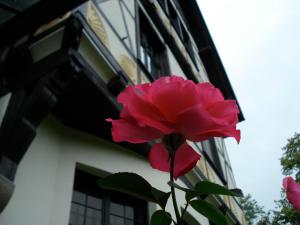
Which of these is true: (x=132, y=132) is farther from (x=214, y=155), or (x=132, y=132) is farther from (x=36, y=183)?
(x=214, y=155)

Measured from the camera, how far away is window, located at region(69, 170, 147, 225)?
3.37m

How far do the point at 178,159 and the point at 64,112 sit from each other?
10.1 ft

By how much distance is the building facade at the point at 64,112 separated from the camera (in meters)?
2.62

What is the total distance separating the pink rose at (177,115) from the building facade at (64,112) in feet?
6.76

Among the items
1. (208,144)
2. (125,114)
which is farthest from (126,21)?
(125,114)

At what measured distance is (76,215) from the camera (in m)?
3.31

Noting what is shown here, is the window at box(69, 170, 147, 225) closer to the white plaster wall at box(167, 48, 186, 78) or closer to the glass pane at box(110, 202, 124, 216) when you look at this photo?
the glass pane at box(110, 202, 124, 216)

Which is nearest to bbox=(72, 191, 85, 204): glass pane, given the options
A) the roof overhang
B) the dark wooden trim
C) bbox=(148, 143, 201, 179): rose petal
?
the dark wooden trim

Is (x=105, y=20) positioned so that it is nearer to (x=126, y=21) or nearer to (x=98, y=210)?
(x=126, y=21)

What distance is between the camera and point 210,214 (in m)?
0.49

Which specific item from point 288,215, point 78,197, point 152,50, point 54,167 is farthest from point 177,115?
point 152,50

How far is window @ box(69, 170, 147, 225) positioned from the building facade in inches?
0.4

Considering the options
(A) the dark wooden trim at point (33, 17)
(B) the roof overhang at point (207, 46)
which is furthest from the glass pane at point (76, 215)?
(B) the roof overhang at point (207, 46)

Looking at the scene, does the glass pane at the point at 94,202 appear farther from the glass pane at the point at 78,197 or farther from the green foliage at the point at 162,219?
the green foliage at the point at 162,219
